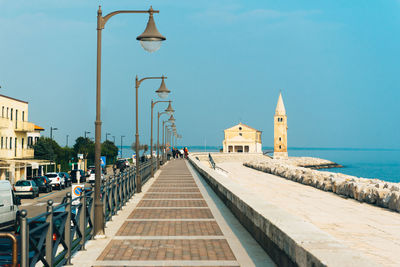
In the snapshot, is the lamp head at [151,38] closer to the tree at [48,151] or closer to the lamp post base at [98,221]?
the lamp post base at [98,221]

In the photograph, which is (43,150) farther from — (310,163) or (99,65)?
(310,163)

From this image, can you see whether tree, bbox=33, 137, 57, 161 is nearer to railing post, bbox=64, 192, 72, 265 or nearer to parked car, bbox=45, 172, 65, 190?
parked car, bbox=45, 172, 65, 190

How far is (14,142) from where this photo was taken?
195ft

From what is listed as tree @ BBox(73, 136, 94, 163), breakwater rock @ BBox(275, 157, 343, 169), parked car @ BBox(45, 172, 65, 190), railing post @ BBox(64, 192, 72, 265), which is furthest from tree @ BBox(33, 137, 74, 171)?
breakwater rock @ BBox(275, 157, 343, 169)

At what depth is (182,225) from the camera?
12523 mm

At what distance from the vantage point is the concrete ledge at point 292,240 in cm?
550

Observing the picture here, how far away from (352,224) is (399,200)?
718 centimetres

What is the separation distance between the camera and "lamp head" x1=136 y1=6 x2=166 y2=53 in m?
12.2

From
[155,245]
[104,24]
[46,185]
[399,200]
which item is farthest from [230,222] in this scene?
[46,185]

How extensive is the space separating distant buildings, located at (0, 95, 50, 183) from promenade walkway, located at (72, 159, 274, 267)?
41.2 m

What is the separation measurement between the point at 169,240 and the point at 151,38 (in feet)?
17.2

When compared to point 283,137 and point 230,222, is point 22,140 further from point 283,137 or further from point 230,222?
point 283,137

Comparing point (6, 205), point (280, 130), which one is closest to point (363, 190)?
point (6, 205)

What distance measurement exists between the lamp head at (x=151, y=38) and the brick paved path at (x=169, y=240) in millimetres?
4776
